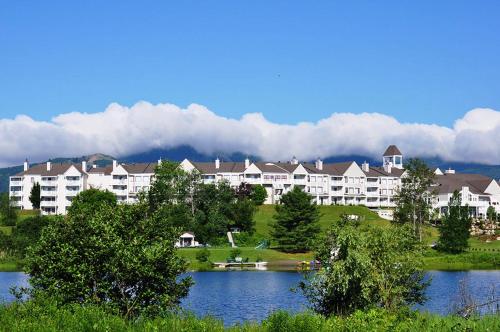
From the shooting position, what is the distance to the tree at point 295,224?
101 m

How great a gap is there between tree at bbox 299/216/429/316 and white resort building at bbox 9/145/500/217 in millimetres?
130584

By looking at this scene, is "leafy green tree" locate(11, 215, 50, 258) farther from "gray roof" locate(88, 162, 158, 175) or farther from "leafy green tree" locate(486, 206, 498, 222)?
"leafy green tree" locate(486, 206, 498, 222)

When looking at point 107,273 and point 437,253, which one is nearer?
point 107,273

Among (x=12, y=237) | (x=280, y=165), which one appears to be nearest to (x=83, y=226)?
(x=12, y=237)

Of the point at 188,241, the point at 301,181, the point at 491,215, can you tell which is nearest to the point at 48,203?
the point at 301,181

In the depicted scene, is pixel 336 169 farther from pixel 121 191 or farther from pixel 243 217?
pixel 243 217

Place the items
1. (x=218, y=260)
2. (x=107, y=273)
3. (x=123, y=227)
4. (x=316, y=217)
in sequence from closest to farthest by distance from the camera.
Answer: (x=107, y=273)
(x=123, y=227)
(x=218, y=260)
(x=316, y=217)

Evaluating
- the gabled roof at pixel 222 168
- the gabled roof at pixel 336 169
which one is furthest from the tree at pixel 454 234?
the gabled roof at pixel 336 169

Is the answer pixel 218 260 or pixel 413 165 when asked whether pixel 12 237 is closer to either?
pixel 218 260

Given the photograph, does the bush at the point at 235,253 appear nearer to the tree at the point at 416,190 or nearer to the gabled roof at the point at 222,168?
the tree at the point at 416,190

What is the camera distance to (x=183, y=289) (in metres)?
29.4

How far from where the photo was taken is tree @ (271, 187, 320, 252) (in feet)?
332

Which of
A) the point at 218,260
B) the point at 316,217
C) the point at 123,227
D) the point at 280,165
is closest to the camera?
the point at 123,227

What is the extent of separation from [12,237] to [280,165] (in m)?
86.9
